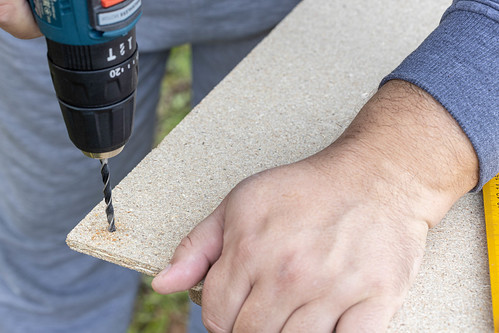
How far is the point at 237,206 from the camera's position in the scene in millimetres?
764

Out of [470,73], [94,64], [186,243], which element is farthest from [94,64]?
[470,73]

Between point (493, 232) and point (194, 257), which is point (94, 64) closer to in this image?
point (194, 257)

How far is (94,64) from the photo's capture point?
710mm

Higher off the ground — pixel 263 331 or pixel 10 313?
pixel 263 331

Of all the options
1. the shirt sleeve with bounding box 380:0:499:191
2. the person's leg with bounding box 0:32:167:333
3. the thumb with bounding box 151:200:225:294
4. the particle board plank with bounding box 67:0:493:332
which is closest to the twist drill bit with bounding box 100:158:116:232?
the particle board plank with bounding box 67:0:493:332

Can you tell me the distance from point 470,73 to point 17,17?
0.68 metres

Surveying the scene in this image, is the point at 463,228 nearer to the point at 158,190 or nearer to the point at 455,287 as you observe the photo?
the point at 455,287

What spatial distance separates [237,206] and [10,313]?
1464 millimetres

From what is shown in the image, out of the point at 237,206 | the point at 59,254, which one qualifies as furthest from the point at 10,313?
the point at 237,206

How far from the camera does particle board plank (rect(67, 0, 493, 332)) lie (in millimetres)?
787

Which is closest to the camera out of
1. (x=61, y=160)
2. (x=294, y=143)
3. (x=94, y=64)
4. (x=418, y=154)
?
(x=94, y=64)

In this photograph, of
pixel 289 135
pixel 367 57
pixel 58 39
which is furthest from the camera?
pixel 367 57

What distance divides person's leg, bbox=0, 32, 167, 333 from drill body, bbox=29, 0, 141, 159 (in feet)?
2.28

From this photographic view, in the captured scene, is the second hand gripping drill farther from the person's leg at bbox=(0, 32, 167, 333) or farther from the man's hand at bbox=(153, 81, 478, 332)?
the person's leg at bbox=(0, 32, 167, 333)
